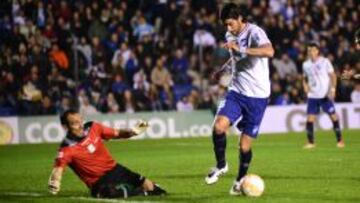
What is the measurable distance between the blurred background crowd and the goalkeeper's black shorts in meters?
15.1

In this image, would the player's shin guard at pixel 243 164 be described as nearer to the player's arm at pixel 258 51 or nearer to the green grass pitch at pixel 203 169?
the green grass pitch at pixel 203 169

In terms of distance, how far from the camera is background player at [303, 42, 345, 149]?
2100 centimetres

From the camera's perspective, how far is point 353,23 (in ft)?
107

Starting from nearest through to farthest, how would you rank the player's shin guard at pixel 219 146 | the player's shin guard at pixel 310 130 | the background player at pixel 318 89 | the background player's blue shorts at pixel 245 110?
1. the background player's blue shorts at pixel 245 110
2. the player's shin guard at pixel 219 146
3. the player's shin guard at pixel 310 130
4. the background player at pixel 318 89

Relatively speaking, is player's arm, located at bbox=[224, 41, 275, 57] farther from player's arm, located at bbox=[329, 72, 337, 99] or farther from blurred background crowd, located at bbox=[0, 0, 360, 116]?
blurred background crowd, located at bbox=[0, 0, 360, 116]

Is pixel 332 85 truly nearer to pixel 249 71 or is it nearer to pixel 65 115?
pixel 249 71

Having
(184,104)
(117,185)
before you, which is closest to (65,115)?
(117,185)

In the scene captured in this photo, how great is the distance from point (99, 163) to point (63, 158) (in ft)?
2.12

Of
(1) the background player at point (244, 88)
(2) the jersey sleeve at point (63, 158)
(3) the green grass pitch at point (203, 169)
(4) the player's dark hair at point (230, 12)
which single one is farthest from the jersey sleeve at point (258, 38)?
(2) the jersey sleeve at point (63, 158)

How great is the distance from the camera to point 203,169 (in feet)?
51.3

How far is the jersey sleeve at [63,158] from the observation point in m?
10.3

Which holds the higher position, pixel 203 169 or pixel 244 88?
pixel 244 88

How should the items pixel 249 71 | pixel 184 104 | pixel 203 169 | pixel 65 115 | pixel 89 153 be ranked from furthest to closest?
pixel 184 104 < pixel 203 169 < pixel 249 71 < pixel 89 153 < pixel 65 115

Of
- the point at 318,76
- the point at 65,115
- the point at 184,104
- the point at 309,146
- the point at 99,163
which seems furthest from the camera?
the point at 184,104
